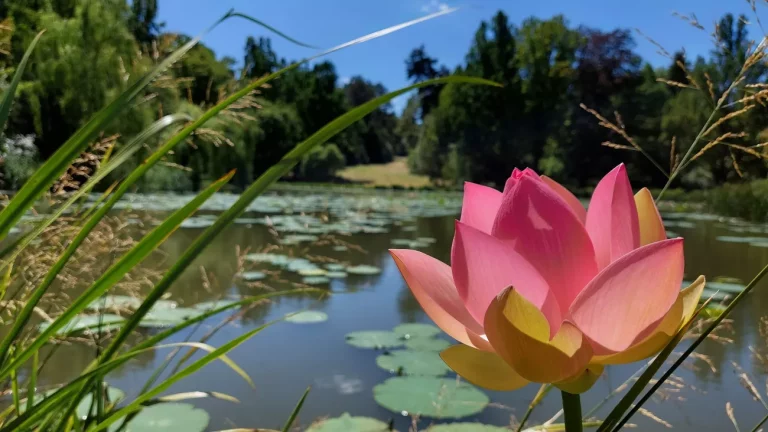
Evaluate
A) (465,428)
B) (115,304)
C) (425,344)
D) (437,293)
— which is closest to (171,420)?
(115,304)

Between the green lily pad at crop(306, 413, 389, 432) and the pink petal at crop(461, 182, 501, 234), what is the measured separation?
82cm

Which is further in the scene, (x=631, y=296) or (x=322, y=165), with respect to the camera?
(x=322, y=165)

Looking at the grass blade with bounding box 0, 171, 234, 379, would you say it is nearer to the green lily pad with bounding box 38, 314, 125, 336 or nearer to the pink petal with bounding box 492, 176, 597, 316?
the green lily pad with bounding box 38, 314, 125, 336

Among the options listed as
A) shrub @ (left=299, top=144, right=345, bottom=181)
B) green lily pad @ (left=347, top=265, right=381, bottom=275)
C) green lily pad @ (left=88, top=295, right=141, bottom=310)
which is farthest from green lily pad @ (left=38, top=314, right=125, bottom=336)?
shrub @ (left=299, top=144, right=345, bottom=181)

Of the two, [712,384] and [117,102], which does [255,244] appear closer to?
[712,384]

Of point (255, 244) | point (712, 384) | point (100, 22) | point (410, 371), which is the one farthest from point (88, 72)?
point (712, 384)

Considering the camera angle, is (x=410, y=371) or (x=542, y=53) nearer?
(x=410, y=371)

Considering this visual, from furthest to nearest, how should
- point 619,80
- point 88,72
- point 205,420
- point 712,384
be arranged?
point 619,80, point 88,72, point 712,384, point 205,420

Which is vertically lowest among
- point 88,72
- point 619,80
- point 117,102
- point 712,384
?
point 712,384

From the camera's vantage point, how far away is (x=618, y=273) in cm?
20

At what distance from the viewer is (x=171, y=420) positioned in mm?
1069

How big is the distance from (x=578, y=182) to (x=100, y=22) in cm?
1448

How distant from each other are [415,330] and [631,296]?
5.22ft

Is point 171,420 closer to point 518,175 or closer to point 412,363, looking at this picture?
point 412,363
